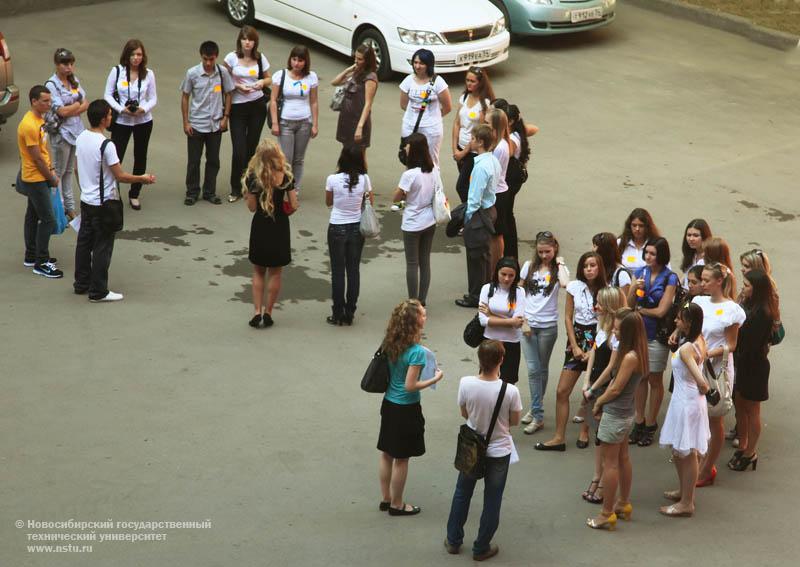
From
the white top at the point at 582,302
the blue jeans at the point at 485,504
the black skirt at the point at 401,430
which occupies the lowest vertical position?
the blue jeans at the point at 485,504

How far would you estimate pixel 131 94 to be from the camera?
1230 cm

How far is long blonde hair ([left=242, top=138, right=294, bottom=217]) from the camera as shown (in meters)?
9.95

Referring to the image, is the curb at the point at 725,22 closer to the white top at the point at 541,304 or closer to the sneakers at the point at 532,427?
the white top at the point at 541,304

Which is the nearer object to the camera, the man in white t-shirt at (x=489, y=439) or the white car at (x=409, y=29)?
the man in white t-shirt at (x=489, y=439)

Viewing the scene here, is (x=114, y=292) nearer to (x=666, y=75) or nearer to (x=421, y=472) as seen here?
(x=421, y=472)

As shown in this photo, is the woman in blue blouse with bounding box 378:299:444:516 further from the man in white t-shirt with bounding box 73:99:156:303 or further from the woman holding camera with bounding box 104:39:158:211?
the woman holding camera with bounding box 104:39:158:211

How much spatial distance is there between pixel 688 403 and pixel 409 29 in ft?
31.4

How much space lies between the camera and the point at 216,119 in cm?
1275

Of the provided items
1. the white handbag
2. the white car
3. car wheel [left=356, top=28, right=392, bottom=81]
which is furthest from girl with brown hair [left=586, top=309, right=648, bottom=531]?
car wheel [left=356, top=28, right=392, bottom=81]

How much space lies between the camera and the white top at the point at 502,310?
8.88m

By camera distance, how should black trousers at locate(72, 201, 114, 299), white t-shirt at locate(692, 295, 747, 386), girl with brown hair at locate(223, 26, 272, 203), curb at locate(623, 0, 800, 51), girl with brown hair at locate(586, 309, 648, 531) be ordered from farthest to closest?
1. curb at locate(623, 0, 800, 51)
2. girl with brown hair at locate(223, 26, 272, 203)
3. black trousers at locate(72, 201, 114, 299)
4. white t-shirt at locate(692, 295, 747, 386)
5. girl with brown hair at locate(586, 309, 648, 531)

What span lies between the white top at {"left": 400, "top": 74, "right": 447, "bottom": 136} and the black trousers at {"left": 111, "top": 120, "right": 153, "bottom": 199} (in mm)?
2684

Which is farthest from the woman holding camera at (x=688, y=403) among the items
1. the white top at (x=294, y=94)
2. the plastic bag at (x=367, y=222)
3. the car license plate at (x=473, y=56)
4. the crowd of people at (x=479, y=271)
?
the car license plate at (x=473, y=56)

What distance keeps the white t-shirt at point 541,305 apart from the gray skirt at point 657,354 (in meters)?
0.73
